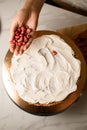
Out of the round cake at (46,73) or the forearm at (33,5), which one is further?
the forearm at (33,5)

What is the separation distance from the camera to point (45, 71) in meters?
0.78

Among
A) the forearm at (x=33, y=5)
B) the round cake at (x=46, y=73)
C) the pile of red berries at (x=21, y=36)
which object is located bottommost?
the round cake at (x=46, y=73)

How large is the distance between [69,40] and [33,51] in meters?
0.12

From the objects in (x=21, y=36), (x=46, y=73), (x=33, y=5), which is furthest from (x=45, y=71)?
(x=33, y=5)

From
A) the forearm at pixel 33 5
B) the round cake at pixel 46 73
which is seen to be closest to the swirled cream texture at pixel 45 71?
the round cake at pixel 46 73

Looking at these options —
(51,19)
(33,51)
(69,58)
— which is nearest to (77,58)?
(69,58)

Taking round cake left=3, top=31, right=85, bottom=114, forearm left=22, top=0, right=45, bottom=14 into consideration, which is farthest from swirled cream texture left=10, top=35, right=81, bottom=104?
forearm left=22, top=0, right=45, bottom=14

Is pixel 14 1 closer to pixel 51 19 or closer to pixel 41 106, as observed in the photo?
pixel 51 19

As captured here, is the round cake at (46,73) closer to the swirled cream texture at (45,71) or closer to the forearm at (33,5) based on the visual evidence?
the swirled cream texture at (45,71)

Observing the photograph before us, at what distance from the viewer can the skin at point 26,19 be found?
79cm

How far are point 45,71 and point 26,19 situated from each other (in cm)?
19

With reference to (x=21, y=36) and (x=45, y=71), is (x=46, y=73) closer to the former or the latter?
(x=45, y=71)

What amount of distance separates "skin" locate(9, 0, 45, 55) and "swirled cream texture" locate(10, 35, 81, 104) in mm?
20

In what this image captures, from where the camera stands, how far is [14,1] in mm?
1027
